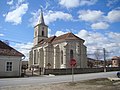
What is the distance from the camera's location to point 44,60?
66.1 metres

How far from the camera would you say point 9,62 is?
104 feet

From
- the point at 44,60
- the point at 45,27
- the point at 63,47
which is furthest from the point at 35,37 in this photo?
the point at 63,47

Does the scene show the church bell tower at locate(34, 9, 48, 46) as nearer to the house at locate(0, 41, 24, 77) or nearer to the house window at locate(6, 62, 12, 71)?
the house at locate(0, 41, 24, 77)

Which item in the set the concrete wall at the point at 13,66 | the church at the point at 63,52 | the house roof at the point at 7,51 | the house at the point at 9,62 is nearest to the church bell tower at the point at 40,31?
the church at the point at 63,52

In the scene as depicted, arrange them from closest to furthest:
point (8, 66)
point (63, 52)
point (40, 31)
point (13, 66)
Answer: point (8, 66), point (13, 66), point (63, 52), point (40, 31)

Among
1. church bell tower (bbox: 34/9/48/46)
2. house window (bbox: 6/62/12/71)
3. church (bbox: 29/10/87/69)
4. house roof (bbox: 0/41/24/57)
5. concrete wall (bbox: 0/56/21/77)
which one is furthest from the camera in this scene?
church bell tower (bbox: 34/9/48/46)

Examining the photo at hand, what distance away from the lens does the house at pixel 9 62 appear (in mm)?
30950

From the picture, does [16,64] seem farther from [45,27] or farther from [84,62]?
[45,27]

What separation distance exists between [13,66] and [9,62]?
95 centimetres

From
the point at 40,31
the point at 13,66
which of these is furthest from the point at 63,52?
the point at 13,66

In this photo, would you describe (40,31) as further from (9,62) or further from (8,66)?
(8,66)

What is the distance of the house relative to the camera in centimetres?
3095

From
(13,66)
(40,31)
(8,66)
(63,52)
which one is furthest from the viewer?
(40,31)

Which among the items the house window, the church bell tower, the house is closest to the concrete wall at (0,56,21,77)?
the house
